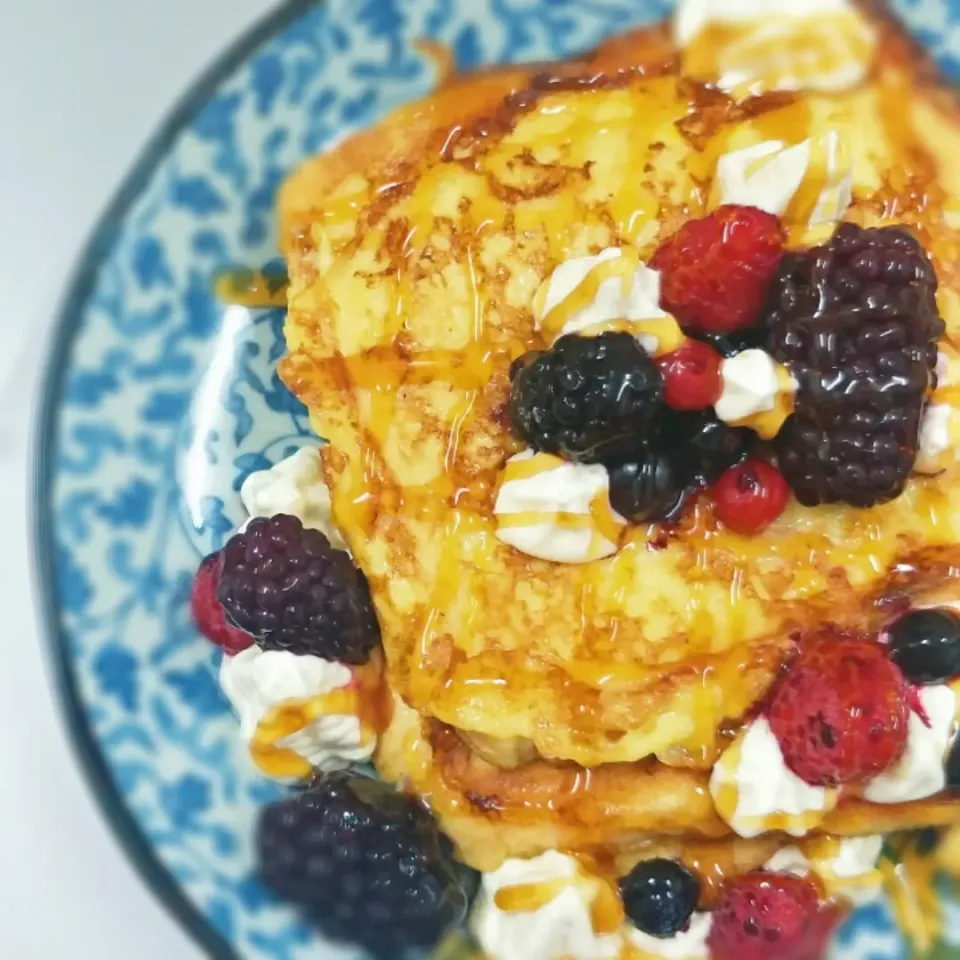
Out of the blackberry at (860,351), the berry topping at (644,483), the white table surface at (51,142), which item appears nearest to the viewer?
the blackberry at (860,351)

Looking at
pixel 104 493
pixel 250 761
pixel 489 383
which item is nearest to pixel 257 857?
pixel 250 761

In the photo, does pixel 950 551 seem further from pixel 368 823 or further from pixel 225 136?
pixel 225 136

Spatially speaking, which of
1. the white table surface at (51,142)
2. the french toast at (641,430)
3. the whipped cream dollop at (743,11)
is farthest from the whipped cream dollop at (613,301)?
the white table surface at (51,142)

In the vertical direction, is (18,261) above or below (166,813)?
above

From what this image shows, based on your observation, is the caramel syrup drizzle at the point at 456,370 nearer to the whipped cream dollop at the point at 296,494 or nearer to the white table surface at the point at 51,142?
the whipped cream dollop at the point at 296,494

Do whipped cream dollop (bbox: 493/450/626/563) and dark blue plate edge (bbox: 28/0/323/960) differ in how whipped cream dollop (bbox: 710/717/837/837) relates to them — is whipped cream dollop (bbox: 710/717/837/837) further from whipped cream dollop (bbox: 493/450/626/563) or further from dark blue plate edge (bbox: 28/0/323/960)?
dark blue plate edge (bbox: 28/0/323/960)

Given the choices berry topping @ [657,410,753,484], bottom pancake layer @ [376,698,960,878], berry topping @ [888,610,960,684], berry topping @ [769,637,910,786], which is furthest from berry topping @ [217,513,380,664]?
berry topping @ [888,610,960,684]

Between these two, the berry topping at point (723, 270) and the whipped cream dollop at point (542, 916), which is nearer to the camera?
the berry topping at point (723, 270)
